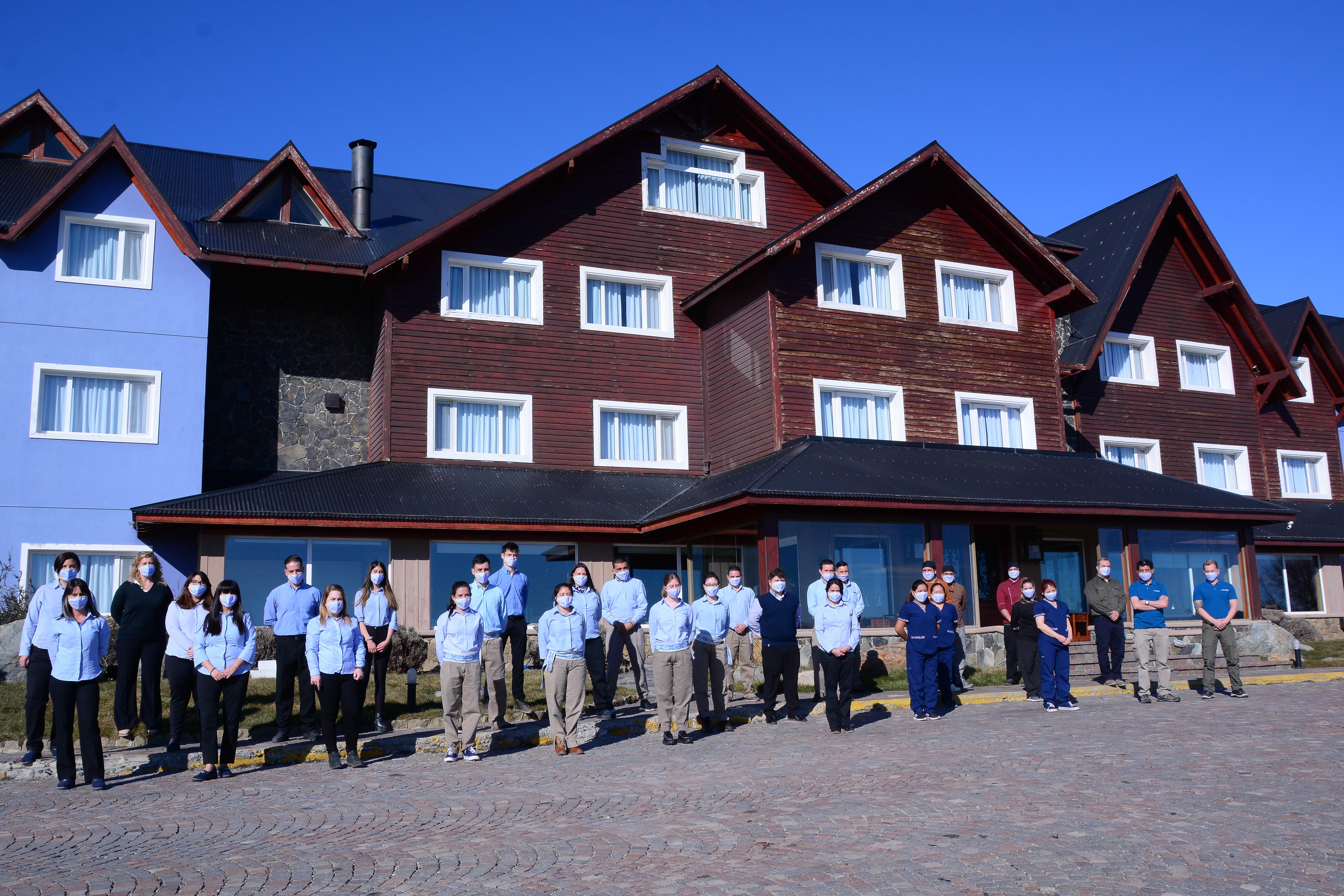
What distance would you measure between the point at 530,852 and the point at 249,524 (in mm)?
12956

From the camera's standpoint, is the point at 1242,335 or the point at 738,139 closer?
the point at 738,139

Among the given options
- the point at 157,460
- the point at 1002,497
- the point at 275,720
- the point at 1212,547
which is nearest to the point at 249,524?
the point at 157,460

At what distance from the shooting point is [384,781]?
11172 millimetres

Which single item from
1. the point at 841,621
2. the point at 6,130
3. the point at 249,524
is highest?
the point at 6,130

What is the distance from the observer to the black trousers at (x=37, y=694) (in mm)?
11859

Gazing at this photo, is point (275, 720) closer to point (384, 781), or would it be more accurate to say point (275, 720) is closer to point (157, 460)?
point (384, 781)

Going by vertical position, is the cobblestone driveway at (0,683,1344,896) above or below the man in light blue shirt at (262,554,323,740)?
below

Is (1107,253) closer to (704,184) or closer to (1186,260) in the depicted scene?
(1186,260)

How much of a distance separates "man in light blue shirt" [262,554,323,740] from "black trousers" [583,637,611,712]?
3337 millimetres

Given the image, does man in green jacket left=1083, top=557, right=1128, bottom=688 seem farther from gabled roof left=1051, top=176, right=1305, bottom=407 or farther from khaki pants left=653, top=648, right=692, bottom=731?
gabled roof left=1051, top=176, right=1305, bottom=407

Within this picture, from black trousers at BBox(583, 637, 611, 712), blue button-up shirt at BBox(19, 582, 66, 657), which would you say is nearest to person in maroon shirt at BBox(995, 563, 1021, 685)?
black trousers at BBox(583, 637, 611, 712)

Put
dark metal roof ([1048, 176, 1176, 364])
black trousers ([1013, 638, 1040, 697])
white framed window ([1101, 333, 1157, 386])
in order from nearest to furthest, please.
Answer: black trousers ([1013, 638, 1040, 697]) < dark metal roof ([1048, 176, 1176, 364]) < white framed window ([1101, 333, 1157, 386])

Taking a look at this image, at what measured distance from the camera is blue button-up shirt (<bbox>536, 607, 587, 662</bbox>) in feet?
42.3

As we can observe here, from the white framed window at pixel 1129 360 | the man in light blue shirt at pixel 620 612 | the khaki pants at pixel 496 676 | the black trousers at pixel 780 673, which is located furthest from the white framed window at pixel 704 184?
the khaki pants at pixel 496 676
